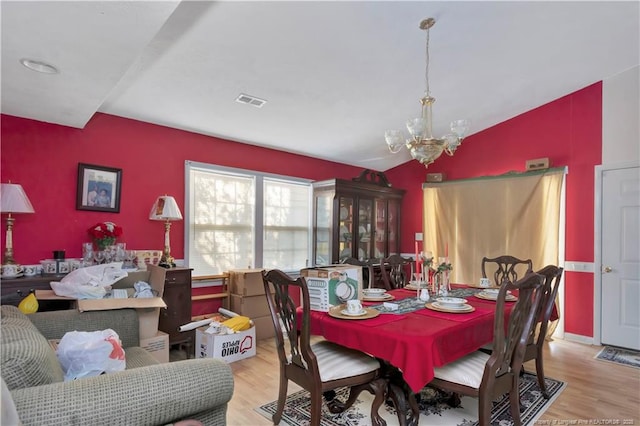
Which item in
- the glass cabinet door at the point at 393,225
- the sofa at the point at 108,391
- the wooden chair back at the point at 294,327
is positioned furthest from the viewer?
the glass cabinet door at the point at 393,225

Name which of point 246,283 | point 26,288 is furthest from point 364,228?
point 26,288

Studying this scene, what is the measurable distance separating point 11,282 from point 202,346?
1490mm

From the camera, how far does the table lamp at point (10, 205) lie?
8.67 ft

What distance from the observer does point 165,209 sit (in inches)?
133

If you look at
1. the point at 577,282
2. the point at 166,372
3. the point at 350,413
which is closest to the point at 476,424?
the point at 350,413

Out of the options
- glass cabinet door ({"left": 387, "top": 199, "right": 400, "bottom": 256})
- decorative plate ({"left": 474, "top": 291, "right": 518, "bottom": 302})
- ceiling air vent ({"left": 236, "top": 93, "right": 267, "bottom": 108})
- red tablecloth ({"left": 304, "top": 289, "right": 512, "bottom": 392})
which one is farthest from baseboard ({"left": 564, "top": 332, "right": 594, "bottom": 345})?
ceiling air vent ({"left": 236, "top": 93, "right": 267, "bottom": 108})

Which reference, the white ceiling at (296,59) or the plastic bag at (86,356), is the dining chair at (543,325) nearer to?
the white ceiling at (296,59)

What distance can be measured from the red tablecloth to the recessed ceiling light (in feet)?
6.93

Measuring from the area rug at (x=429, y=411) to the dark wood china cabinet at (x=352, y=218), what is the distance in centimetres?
228

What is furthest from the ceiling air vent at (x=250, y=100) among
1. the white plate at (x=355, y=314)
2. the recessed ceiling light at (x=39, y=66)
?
the white plate at (x=355, y=314)

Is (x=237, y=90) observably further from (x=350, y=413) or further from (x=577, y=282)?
(x=577, y=282)

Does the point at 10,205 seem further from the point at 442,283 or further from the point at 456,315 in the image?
the point at 442,283

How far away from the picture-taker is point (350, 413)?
2.41m

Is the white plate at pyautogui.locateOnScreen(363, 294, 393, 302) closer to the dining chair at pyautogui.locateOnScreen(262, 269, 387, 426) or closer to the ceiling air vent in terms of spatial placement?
the dining chair at pyautogui.locateOnScreen(262, 269, 387, 426)
